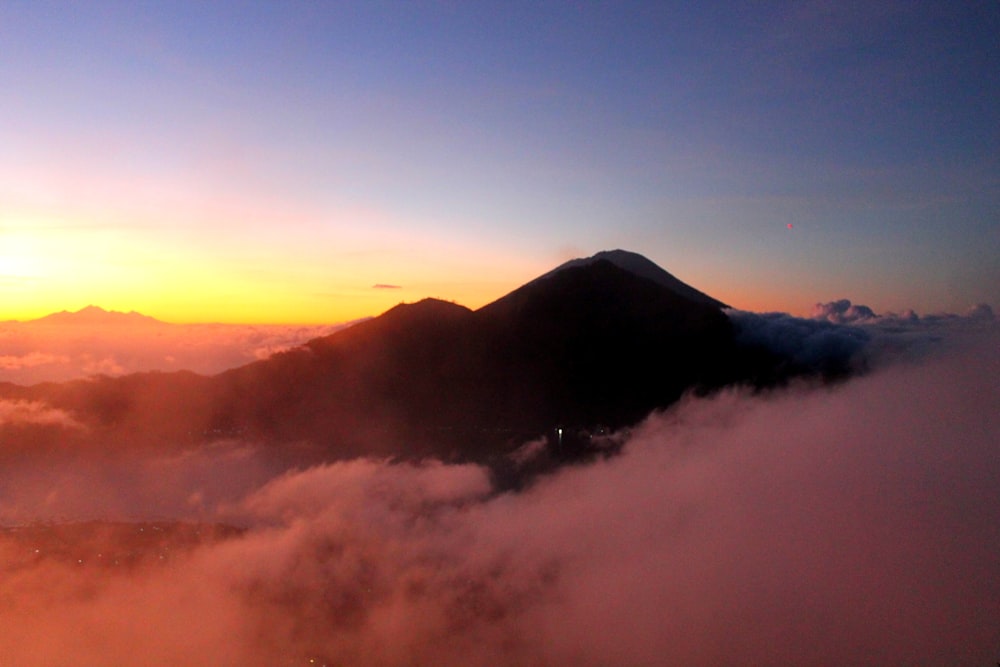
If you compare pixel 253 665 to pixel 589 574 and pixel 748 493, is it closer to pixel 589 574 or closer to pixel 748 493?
pixel 589 574

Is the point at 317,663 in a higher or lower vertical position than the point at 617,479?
lower

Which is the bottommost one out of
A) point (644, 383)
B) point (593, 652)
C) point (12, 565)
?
point (593, 652)

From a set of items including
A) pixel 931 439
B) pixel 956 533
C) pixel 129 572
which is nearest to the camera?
pixel 956 533

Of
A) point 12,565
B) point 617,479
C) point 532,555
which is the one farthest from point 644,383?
point 12,565

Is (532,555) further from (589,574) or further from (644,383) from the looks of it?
(644,383)

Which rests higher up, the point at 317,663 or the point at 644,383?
the point at 644,383

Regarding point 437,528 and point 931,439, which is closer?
point 437,528

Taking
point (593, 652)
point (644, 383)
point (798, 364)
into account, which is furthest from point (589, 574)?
point (798, 364)

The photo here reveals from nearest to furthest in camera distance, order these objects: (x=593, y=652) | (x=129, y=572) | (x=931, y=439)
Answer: (x=593, y=652) → (x=129, y=572) → (x=931, y=439)

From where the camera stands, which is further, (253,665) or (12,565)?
Result: (12,565)
